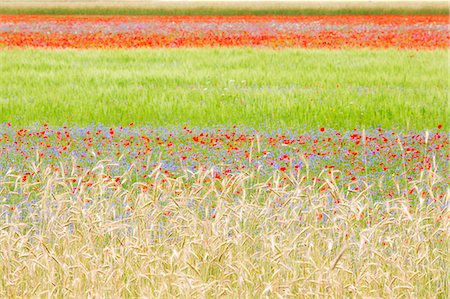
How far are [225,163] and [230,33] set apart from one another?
15897 mm

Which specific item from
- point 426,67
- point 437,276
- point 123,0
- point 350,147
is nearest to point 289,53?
point 426,67

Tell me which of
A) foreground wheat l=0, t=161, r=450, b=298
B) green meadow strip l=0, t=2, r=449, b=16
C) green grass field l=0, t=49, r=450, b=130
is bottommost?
green meadow strip l=0, t=2, r=449, b=16

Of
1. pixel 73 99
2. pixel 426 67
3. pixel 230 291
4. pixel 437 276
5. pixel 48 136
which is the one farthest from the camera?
pixel 426 67

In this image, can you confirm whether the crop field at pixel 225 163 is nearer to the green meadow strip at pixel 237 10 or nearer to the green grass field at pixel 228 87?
the green grass field at pixel 228 87

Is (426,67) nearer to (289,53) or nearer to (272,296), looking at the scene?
(289,53)

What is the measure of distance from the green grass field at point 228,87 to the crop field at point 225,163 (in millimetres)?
59

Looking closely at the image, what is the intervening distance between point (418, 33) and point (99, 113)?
14.1 m

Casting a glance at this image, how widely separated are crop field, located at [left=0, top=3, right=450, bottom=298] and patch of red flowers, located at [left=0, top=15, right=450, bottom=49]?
120 mm

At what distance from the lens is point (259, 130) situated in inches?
404

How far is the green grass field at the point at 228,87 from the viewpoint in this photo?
11250mm

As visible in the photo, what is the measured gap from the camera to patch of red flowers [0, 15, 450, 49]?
2141cm

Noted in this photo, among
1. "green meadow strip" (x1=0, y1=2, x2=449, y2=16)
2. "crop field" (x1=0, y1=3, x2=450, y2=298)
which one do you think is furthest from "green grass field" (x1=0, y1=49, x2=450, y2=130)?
"green meadow strip" (x1=0, y1=2, x2=449, y2=16)

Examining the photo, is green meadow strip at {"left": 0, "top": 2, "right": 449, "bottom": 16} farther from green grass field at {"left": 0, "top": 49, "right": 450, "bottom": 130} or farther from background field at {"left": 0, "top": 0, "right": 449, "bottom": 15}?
green grass field at {"left": 0, "top": 49, "right": 450, "bottom": 130}

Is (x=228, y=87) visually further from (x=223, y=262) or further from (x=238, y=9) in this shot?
(x=238, y=9)
